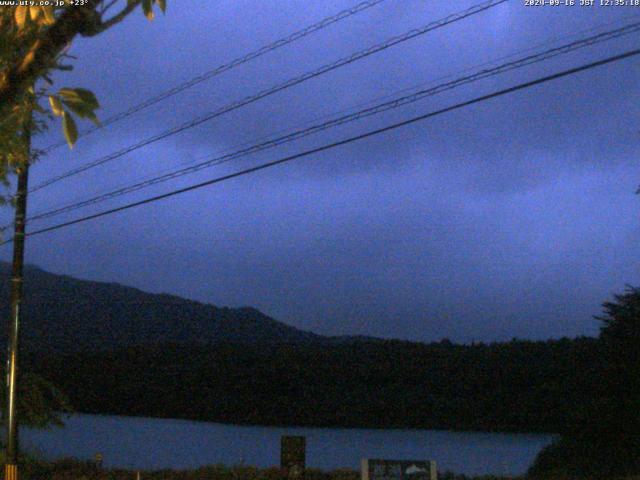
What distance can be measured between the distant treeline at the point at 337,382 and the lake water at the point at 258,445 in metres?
1.37

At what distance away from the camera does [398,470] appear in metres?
12.2

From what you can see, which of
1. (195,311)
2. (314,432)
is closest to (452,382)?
(314,432)

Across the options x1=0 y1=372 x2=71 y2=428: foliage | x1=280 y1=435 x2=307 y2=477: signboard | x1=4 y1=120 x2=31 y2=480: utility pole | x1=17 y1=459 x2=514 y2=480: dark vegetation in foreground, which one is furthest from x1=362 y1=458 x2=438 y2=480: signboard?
x1=0 y1=372 x2=71 y2=428: foliage

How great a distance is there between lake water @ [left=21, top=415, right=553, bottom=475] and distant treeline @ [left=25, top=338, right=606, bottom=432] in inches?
53.9

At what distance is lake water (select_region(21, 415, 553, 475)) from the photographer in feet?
79.9

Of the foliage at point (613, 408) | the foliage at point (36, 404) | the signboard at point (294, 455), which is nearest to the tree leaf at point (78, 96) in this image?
the signboard at point (294, 455)

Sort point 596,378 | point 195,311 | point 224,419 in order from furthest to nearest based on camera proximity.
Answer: point 195,311, point 224,419, point 596,378

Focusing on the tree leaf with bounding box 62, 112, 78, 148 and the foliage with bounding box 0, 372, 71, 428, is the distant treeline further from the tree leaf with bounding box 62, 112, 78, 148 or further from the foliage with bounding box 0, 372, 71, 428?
the tree leaf with bounding box 62, 112, 78, 148

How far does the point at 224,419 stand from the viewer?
128 ft

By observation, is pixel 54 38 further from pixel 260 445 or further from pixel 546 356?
pixel 546 356

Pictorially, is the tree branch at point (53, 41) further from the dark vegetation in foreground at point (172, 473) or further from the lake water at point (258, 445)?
the lake water at point (258, 445)

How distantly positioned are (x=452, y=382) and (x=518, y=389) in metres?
3.30

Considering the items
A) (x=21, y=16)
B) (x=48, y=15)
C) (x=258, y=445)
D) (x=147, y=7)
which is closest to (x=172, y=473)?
(x=258, y=445)

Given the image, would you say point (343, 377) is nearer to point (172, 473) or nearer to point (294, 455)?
point (172, 473)
